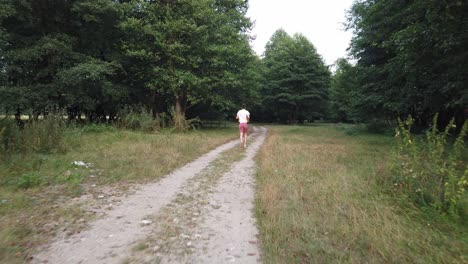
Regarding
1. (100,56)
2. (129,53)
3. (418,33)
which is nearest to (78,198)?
(418,33)

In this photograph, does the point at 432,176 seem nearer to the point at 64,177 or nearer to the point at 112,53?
the point at 64,177

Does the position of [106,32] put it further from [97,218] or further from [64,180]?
[97,218]

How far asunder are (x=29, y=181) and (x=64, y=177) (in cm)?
69

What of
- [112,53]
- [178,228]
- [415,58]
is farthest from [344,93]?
[178,228]

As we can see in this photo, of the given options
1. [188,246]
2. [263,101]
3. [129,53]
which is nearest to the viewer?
[188,246]

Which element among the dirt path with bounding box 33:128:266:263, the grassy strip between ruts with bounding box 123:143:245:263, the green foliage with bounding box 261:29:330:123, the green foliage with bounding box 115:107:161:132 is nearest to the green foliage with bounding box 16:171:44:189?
the dirt path with bounding box 33:128:266:263

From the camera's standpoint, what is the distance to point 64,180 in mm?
6184

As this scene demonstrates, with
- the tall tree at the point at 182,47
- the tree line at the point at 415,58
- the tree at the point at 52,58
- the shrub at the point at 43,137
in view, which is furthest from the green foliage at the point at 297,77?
the shrub at the point at 43,137

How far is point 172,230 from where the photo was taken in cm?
400

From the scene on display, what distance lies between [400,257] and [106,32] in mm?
23908

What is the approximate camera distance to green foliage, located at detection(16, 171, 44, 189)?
562 cm

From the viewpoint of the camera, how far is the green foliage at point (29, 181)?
18.4 ft

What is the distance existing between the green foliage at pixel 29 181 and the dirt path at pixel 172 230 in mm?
2164

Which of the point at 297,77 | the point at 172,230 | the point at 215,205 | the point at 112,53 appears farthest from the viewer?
the point at 297,77
